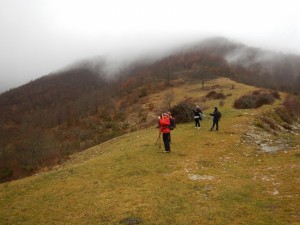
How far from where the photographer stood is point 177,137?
31234 millimetres

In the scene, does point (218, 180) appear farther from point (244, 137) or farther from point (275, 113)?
point (275, 113)

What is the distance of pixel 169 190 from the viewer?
17078 millimetres

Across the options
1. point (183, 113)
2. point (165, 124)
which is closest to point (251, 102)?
point (183, 113)

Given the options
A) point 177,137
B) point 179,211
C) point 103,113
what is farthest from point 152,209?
point 103,113

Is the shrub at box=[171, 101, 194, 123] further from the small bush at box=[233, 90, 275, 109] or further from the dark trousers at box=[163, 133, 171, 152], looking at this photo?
the small bush at box=[233, 90, 275, 109]

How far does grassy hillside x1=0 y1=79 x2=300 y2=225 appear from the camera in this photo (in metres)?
14.0

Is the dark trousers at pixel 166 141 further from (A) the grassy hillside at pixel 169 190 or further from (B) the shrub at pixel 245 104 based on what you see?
(B) the shrub at pixel 245 104

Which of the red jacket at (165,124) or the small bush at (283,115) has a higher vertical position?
the red jacket at (165,124)

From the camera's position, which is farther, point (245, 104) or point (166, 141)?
point (245, 104)

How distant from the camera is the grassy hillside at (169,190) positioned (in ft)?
45.9

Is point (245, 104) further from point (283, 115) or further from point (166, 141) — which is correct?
point (166, 141)

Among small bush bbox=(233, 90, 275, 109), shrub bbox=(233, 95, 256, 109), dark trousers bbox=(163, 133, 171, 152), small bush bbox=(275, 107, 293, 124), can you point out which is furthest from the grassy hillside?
small bush bbox=(233, 90, 275, 109)

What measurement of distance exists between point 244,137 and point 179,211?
58.9ft

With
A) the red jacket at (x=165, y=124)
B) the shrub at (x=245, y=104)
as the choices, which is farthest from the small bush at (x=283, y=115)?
the red jacket at (x=165, y=124)
